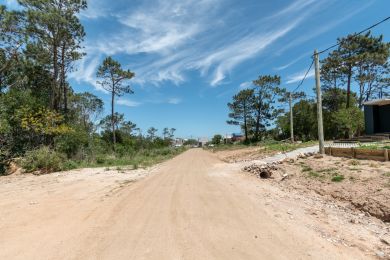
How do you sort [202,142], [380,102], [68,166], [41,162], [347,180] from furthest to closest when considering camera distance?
[202,142] < [380,102] < [68,166] < [41,162] < [347,180]

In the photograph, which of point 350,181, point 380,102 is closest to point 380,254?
point 350,181

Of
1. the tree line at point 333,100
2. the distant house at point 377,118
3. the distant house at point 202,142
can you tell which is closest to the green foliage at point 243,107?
the tree line at point 333,100

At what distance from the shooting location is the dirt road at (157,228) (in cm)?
473

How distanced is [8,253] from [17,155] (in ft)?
58.0

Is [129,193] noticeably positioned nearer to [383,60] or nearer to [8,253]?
[8,253]

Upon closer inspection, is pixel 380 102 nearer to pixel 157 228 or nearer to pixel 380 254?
pixel 380 254

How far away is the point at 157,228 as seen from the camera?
5922 millimetres

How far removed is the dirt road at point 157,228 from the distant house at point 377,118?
19079 mm

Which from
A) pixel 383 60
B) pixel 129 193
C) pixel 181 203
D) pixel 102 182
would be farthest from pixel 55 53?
pixel 383 60

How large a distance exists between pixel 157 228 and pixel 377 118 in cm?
2445

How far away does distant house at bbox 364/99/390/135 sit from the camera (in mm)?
23906

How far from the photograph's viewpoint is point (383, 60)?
120ft

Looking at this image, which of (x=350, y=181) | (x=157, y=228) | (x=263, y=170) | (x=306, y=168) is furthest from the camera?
(x=263, y=170)

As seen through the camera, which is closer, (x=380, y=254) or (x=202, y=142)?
(x=380, y=254)
